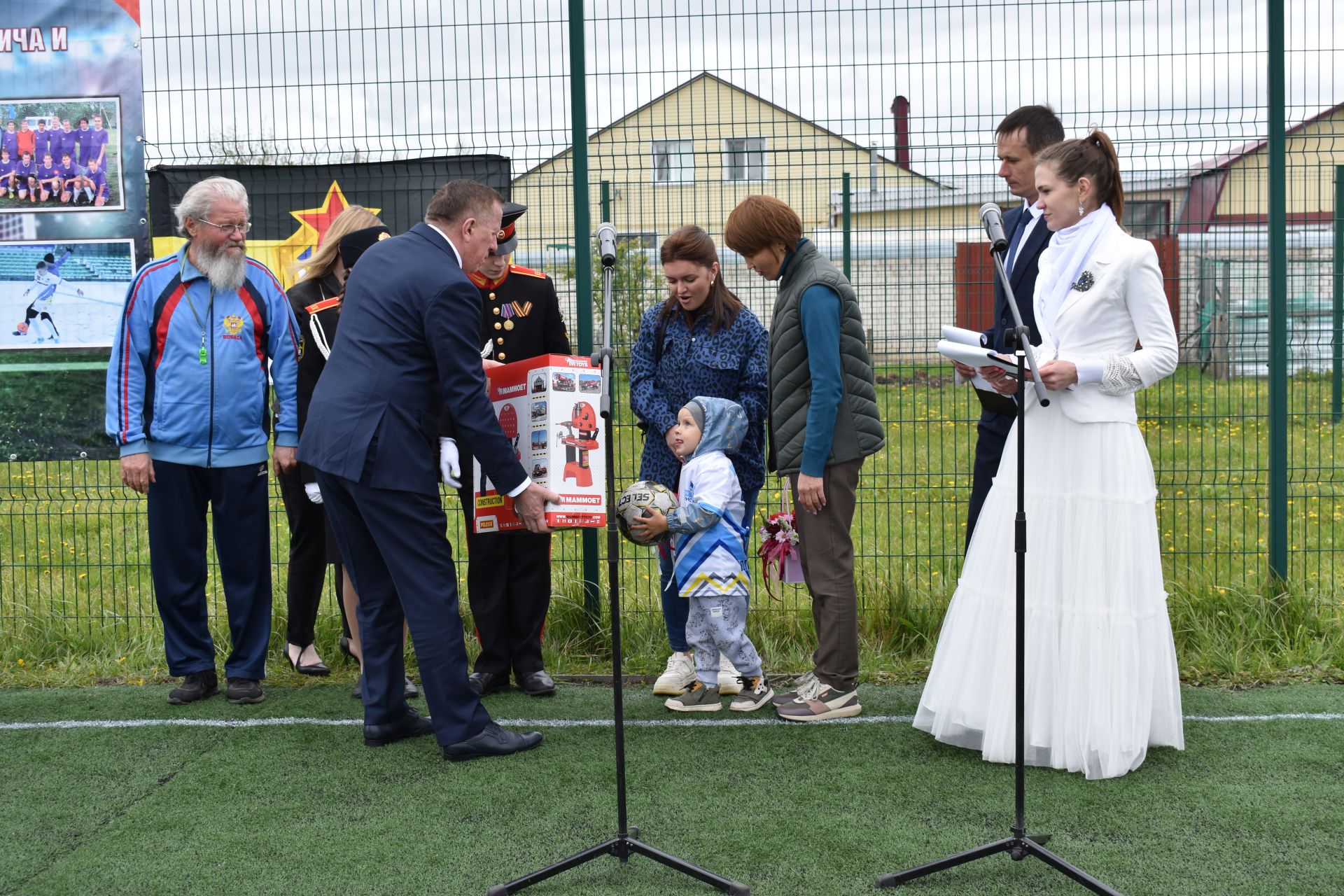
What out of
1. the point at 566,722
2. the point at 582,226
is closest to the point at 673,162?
the point at 582,226

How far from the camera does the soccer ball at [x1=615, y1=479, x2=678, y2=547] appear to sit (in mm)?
4551

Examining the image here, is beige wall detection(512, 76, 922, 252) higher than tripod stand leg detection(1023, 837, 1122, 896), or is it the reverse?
beige wall detection(512, 76, 922, 252)

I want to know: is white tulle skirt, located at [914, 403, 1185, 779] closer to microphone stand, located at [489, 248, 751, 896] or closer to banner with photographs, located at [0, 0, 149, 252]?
microphone stand, located at [489, 248, 751, 896]

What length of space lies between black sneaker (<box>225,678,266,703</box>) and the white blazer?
347cm

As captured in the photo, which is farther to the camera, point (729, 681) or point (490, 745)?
point (729, 681)

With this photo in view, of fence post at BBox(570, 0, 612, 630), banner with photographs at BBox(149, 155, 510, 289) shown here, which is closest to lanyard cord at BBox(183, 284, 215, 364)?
banner with photographs at BBox(149, 155, 510, 289)

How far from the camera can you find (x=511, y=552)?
5.14m

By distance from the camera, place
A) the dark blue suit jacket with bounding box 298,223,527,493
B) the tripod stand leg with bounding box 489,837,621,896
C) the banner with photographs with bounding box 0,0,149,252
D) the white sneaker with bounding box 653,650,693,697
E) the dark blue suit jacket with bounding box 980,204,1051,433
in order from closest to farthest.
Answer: the tripod stand leg with bounding box 489,837,621,896
the dark blue suit jacket with bounding box 298,223,527,493
the dark blue suit jacket with bounding box 980,204,1051,433
the white sneaker with bounding box 653,650,693,697
the banner with photographs with bounding box 0,0,149,252

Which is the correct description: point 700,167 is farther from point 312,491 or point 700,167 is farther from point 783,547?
point 312,491

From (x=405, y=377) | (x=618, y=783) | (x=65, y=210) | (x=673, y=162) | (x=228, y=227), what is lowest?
(x=618, y=783)

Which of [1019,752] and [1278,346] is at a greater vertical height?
[1278,346]

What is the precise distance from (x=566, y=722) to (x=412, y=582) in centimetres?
95

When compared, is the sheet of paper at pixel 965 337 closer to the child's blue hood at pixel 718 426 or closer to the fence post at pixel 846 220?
the child's blue hood at pixel 718 426

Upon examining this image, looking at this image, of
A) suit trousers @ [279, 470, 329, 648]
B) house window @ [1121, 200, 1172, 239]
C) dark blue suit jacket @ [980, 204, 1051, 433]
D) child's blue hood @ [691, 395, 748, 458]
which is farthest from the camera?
house window @ [1121, 200, 1172, 239]
